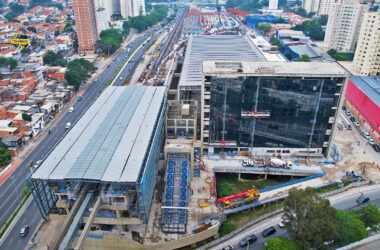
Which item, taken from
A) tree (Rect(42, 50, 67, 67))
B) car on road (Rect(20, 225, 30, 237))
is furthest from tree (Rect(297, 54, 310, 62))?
car on road (Rect(20, 225, 30, 237))

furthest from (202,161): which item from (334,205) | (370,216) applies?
(370,216)

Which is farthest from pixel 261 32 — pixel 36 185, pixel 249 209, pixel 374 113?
pixel 36 185

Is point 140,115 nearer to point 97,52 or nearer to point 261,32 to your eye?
point 97,52

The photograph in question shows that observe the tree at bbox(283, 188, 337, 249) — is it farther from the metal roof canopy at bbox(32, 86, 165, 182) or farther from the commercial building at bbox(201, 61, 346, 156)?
the commercial building at bbox(201, 61, 346, 156)

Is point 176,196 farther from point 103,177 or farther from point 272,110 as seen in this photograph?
point 272,110

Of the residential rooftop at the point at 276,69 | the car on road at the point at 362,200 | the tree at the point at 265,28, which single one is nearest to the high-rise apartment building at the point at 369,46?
the residential rooftop at the point at 276,69

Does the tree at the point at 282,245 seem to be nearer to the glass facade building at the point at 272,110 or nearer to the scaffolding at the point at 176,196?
the scaffolding at the point at 176,196
